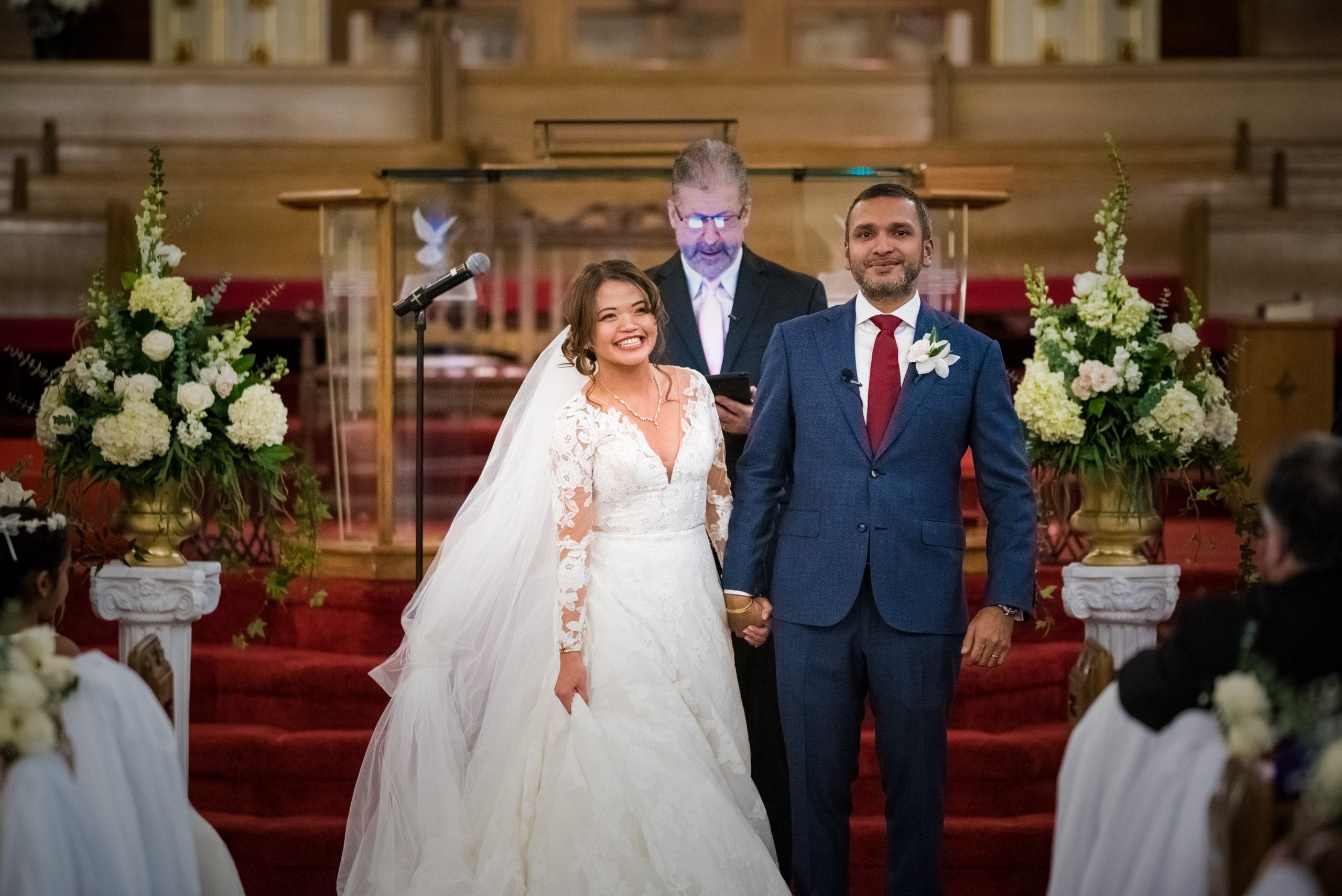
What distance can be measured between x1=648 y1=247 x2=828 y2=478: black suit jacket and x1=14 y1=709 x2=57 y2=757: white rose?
225 centimetres

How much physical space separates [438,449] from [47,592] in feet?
10.4

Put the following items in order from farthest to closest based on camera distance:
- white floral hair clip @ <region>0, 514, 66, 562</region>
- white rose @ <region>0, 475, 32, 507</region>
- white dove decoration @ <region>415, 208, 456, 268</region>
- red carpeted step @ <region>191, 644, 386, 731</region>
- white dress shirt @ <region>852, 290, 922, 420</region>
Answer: white dove decoration @ <region>415, 208, 456, 268</region> < red carpeted step @ <region>191, 644, 386, 731</region> < white dress shirt @ <region>852, 290, 922, 420</region> < white rose @ <region>0, 475, 32, 507</region> < white floral hair clip @ <region>0, 514, 66, 562</region>

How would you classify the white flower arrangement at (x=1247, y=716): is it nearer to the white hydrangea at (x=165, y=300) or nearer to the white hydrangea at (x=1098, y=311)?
the white hydrangea at (x=1098, y=311)

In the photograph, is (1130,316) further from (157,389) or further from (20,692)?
(20,692)

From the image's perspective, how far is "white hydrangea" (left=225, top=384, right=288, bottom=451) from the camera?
4.44m

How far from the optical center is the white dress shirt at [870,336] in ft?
12.9

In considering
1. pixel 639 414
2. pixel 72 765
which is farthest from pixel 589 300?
pixel 72 765

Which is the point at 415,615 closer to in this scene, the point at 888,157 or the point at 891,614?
the point at 891,614

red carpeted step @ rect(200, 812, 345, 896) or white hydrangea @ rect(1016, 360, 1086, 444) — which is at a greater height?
white hydrangea @ rect(1016, 360, 1086, 444)

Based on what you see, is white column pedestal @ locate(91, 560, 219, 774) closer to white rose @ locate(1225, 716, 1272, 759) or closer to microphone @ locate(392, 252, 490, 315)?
microphone @ locate(392, 252, 490, 315)

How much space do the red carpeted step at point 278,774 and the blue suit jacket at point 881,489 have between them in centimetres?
Result: 202

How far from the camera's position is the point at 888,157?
1077 cm

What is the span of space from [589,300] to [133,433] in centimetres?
137

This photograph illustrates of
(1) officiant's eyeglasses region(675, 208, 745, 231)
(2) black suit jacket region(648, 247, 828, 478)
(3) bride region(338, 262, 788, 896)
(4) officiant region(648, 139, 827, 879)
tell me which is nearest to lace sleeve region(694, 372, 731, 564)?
(3) bride region(338, 262, 788, 896)
